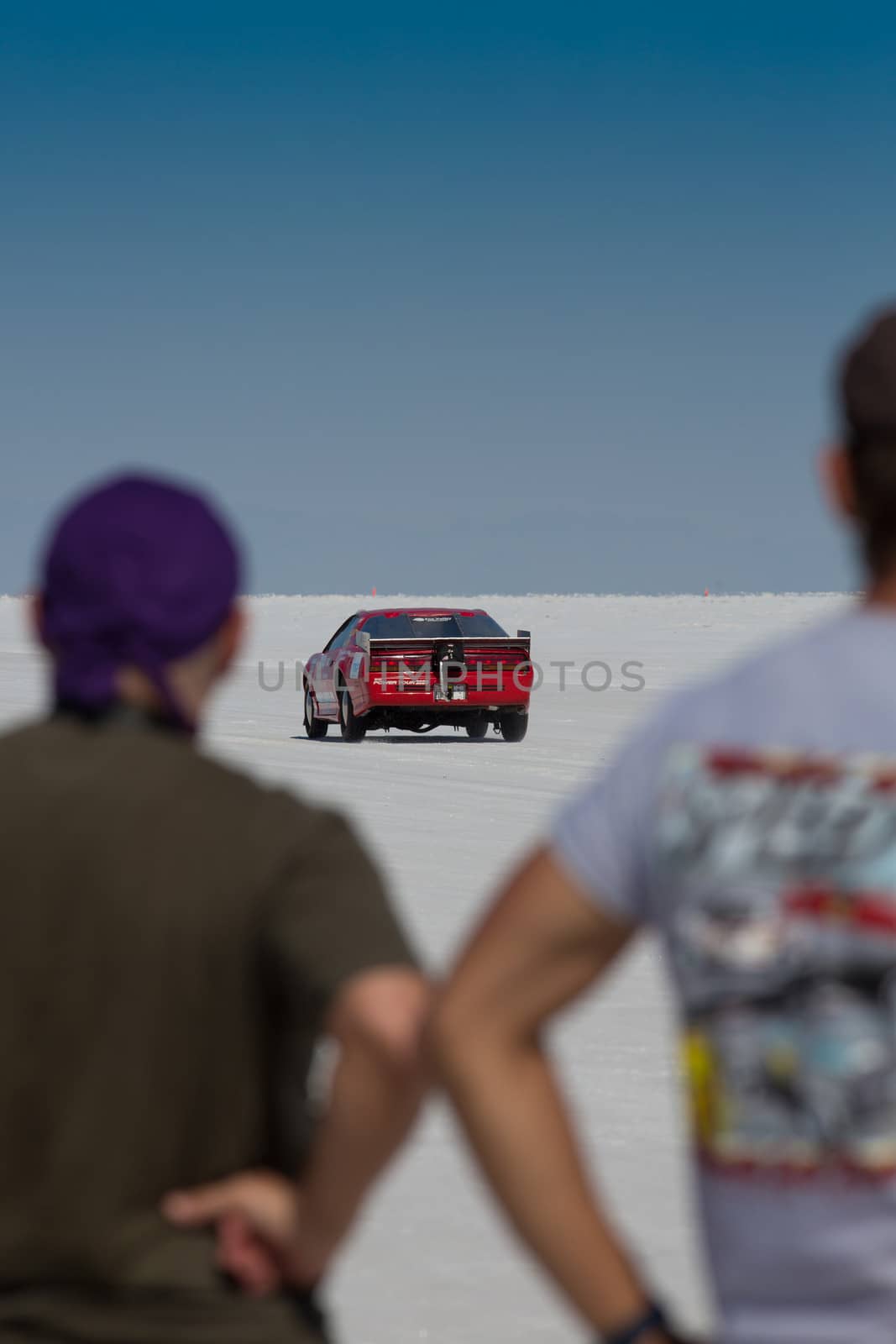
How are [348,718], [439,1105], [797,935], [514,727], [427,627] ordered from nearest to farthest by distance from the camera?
[797,935]
[439,1105]
[348,718]
[427,627]
[514,727]

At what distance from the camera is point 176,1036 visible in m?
2.00

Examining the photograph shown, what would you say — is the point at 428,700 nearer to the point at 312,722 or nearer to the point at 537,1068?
the point at 312,722

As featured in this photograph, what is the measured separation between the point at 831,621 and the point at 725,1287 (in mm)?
628

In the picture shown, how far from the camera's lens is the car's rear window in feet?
69.2

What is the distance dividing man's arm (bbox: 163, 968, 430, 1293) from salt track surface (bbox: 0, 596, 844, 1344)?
2.20 meters

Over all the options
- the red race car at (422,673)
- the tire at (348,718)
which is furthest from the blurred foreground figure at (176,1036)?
the tire at (348,718)

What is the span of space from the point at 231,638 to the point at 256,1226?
683 mm

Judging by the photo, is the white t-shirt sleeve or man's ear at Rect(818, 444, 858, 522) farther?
man's ear at Rect(818, 444, 858, 522)

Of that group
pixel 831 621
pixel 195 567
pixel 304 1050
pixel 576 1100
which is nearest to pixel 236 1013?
pixel 304 1050

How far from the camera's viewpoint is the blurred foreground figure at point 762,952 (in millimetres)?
1681

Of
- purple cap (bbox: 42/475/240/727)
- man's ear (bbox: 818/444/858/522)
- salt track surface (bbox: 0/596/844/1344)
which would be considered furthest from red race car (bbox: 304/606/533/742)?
man's ear (bbox: 818/444/858/522)

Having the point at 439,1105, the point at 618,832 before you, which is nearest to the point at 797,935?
the point at 618,832

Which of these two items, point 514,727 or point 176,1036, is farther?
point 514,727

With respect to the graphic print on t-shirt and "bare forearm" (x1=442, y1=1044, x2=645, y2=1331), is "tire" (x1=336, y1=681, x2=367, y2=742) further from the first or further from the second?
the graphic print on t-shirt
